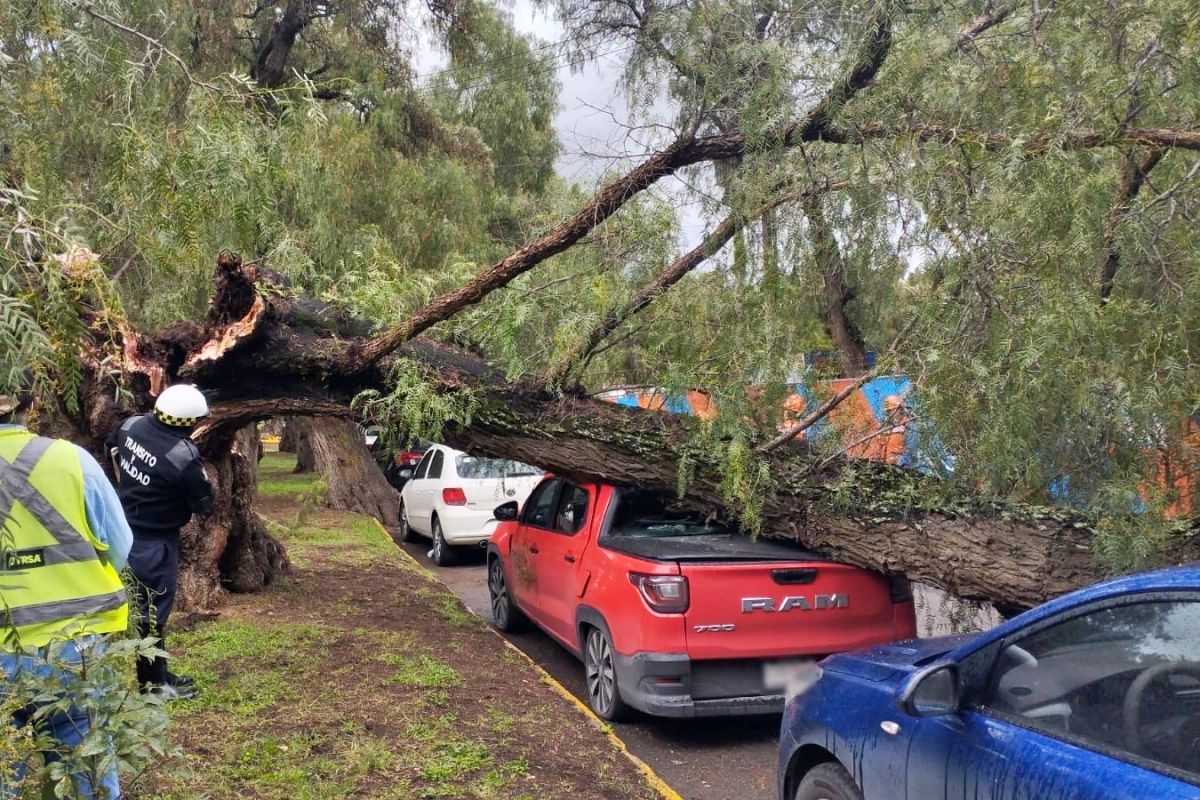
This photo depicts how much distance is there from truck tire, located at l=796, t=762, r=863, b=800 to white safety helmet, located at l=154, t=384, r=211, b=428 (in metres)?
3.74

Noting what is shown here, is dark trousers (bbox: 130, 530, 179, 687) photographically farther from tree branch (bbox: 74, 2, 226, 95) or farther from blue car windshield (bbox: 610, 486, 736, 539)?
blue car windshield (bbox: 610, 486, 736, 539)

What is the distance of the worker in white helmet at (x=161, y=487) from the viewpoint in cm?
538

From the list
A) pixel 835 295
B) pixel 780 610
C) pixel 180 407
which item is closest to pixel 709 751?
pixel 780 610

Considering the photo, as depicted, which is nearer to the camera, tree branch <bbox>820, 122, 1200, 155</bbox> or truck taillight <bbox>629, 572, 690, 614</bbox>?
tree branch <bbox>820, 122, 1200, 155</bbox>

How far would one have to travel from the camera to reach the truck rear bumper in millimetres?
5367

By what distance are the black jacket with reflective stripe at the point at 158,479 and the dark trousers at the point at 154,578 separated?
0.06 meters

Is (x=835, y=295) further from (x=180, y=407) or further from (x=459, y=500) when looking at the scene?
(x=459, y=500)

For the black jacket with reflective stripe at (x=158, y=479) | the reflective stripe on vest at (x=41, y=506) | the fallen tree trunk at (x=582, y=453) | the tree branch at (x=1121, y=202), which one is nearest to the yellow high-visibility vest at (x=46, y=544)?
the reflective stripe on vest at (x=41, y=506)

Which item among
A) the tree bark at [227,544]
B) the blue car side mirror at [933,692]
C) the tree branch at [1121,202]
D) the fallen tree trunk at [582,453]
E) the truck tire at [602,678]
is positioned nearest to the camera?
the blue car side mirror at [933,692]

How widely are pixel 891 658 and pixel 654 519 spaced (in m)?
2.85

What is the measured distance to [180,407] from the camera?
5.45 metres

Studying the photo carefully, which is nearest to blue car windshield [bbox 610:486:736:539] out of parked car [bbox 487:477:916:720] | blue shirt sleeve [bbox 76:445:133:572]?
parked car [bbox 487:477:916:720]

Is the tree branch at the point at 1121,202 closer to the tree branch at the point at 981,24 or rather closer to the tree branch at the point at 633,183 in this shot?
the tree branch at the point at 981,24

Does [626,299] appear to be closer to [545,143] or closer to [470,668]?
[470,668]
